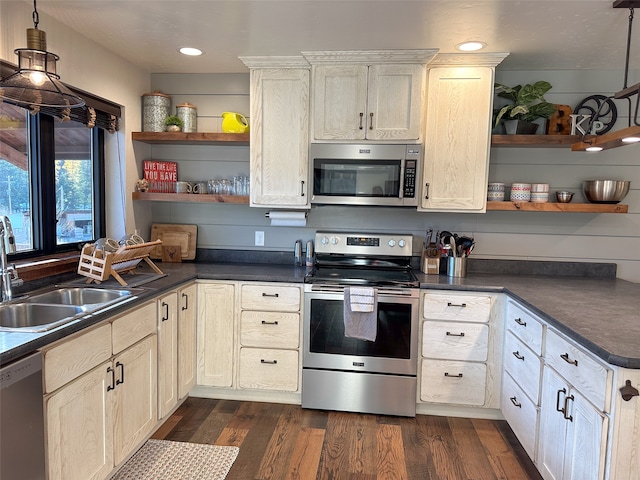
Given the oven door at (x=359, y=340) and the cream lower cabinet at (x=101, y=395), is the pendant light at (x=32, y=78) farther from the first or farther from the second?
the oven door at (x=359, y=340)

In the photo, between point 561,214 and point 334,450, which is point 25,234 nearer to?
point 334,450

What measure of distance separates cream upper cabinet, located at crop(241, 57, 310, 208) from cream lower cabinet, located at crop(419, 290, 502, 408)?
114 cm

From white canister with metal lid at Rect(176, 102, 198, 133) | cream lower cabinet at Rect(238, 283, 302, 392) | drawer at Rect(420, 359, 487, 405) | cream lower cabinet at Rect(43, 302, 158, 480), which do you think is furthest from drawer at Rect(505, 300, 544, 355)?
white canister with metal lid at Rect(176, 102, 198, 133)

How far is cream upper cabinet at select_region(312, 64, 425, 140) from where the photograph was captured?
2695mm

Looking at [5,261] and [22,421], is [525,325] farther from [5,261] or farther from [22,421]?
[5,261]

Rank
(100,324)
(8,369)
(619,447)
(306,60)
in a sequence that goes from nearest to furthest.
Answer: (8,369) < (619,447) < (100,324) < (306,60)

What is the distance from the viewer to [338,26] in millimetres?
2266

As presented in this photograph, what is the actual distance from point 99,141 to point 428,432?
289 centimetres

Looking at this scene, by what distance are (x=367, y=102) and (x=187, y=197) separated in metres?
1.43

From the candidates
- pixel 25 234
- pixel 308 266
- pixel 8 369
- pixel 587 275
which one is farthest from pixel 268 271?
pixel 587 275

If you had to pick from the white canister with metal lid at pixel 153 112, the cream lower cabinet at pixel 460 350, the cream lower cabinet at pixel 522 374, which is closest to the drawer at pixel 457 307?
the cream lower cabinet at pixel 460 350

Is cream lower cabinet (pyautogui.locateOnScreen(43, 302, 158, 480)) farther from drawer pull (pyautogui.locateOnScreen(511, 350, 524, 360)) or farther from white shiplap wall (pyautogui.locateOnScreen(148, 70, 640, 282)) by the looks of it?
drawer pull (pyautogui.locateOnScreen(511, 350, 524, 360))

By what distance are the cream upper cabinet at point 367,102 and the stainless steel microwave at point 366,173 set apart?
80mm

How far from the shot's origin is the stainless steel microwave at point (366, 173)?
273cm
